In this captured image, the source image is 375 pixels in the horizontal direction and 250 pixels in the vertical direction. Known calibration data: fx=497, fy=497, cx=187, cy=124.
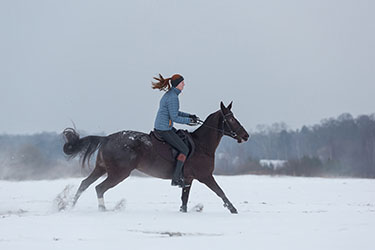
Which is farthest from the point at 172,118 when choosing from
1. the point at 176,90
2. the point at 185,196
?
the point at 185,196

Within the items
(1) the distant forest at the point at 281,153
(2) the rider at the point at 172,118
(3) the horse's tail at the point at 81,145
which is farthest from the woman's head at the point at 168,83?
(1) the distant forest at the point at 281,153

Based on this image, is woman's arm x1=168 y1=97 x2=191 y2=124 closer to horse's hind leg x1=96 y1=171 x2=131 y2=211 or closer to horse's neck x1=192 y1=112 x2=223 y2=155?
horse's neck x1=192 y1=112 x2=223 y2=155

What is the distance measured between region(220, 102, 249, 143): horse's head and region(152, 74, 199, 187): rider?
0.84 metres

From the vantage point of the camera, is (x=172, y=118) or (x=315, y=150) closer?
(x=172, y=118)

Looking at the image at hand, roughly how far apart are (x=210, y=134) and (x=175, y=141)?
0.92 meters

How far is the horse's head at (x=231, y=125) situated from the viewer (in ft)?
34.3

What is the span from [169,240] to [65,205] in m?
4.09

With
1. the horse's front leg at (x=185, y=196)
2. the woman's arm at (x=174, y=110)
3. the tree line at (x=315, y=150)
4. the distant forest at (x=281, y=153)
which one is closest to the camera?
the woman's arm at (x=174, y=110)

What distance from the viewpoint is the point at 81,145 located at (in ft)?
33.4

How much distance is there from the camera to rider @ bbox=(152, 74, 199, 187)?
388 inches

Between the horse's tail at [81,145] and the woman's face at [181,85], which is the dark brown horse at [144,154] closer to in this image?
the horse's tail at [81,145]

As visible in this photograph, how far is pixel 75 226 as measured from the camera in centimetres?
714

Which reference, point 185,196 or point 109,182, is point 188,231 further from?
point 185,196

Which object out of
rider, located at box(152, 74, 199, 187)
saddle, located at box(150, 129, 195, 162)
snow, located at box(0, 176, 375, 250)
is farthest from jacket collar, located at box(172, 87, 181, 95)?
snow, located at box(0, 176, 375, 250)
